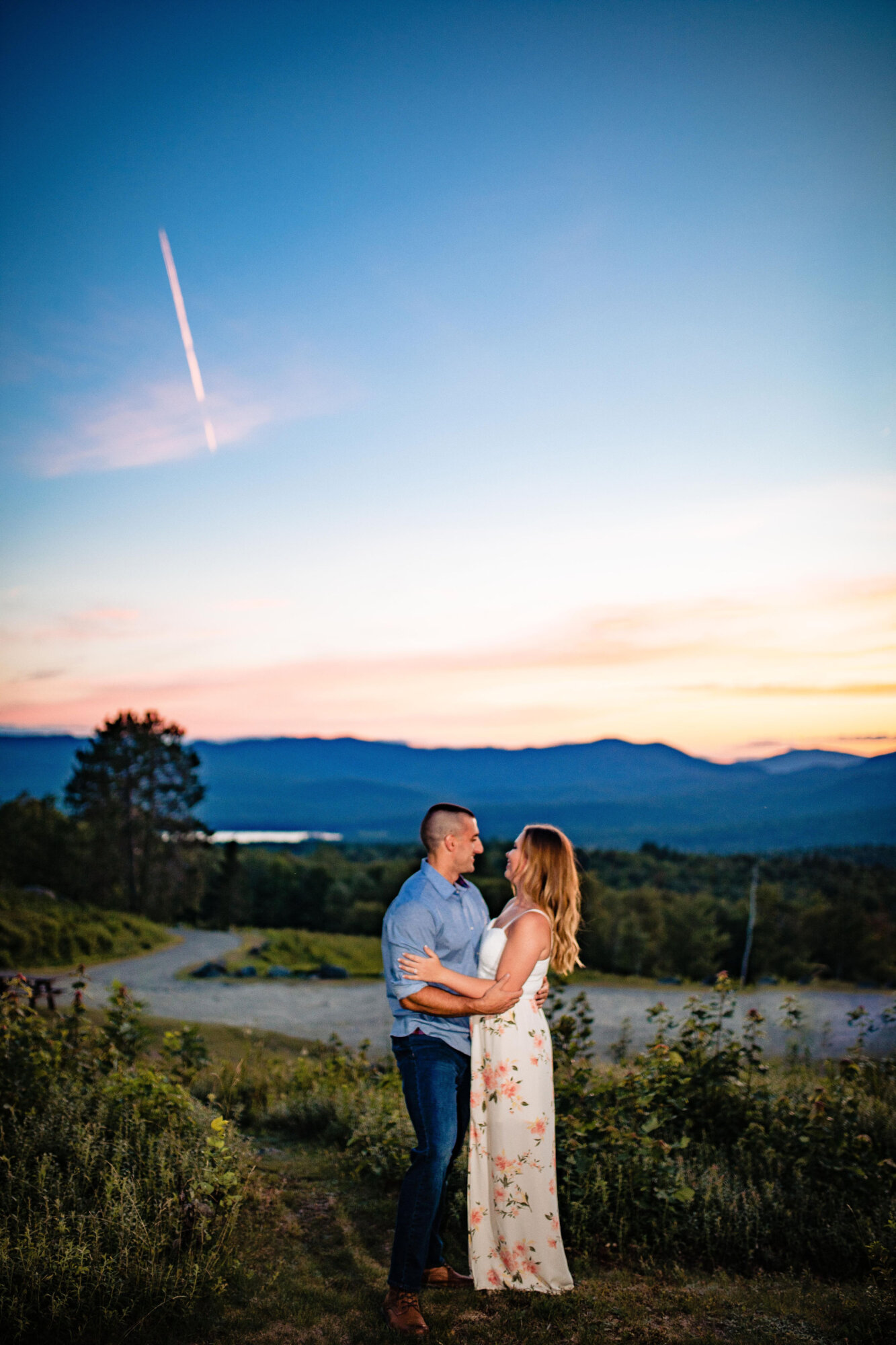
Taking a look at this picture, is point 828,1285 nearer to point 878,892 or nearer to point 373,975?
point 373,975

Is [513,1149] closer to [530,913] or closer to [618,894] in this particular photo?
[530,913]

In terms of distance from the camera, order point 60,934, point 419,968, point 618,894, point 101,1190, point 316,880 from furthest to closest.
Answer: point 316,880
point 618,894
point 60,934
point 101,1190
point 419,968

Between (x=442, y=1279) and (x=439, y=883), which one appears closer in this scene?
(x=439, y=883)

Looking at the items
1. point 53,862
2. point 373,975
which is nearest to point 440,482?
point 373,975

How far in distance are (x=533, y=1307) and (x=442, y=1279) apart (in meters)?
0.42

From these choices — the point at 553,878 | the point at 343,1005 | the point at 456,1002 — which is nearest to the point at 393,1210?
the point at 456,1002

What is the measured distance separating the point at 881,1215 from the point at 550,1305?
1.92m

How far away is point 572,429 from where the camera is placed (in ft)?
34.8

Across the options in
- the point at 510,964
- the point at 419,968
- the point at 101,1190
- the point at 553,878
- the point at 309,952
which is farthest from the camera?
the point at 309,952

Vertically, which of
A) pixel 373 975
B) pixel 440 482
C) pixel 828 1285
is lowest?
pixel 373 975

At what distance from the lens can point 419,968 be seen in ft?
11.3

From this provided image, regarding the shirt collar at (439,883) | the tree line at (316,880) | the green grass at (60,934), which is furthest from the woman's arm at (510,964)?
the tree line at (316,880)

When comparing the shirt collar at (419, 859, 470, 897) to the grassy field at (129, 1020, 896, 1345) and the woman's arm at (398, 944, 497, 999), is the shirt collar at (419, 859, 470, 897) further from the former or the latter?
the grassy field at (129, 1020, 896, 1345)

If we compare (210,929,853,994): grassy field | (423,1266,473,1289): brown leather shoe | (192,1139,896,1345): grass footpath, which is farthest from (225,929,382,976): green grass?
(423,1266,473,1289): brown leather shoe
